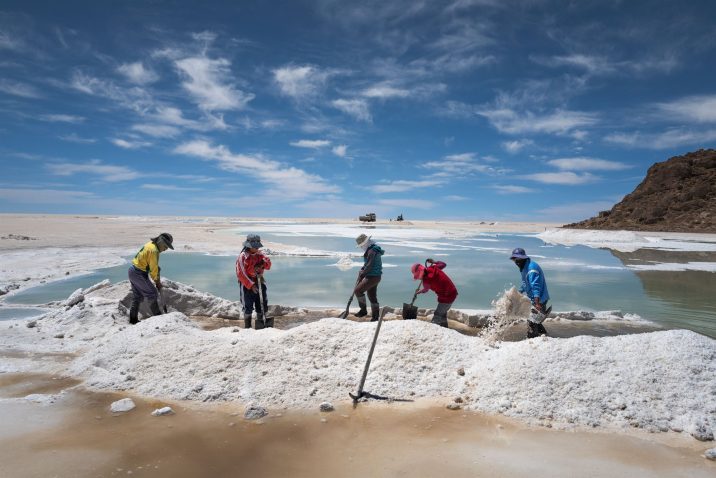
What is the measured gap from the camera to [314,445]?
3.21 m

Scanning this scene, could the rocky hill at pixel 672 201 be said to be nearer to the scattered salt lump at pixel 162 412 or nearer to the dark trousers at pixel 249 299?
the dark trousers at pixel 249 299

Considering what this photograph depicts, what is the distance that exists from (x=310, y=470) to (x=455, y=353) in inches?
88.2

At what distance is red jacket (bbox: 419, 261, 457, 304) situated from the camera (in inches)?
223

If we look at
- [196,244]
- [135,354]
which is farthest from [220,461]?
[196,244]

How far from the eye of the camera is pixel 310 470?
2877mm

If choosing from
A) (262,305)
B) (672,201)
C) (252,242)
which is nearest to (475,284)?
(262,305)

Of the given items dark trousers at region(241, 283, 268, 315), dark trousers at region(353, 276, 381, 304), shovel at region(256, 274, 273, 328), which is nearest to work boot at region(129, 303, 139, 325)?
dark trousers at region(241, 283, 268, 315)

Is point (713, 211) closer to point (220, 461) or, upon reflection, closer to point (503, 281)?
point (503, 281)

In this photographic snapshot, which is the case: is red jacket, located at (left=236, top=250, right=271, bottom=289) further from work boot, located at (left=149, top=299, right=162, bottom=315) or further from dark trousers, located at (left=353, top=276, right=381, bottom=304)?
dark trousers, located at (left=353, top=276, right=381, bottom=304)

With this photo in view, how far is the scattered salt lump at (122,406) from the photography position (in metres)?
3.68

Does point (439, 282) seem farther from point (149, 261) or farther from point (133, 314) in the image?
point (133, 314)

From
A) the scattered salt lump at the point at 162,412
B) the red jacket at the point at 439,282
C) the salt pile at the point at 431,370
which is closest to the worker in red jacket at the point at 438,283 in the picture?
the red jacket at the point at 439,282

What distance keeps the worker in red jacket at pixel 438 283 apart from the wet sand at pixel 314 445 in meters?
2.02

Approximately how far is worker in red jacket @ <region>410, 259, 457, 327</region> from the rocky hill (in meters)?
39.2
